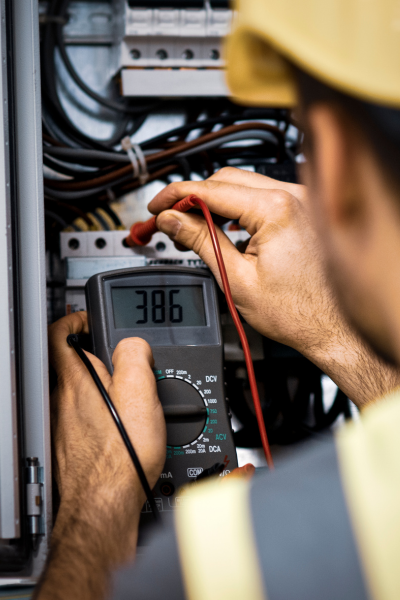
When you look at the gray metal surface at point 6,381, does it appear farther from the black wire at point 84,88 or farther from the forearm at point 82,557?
the black wire at point 84,88

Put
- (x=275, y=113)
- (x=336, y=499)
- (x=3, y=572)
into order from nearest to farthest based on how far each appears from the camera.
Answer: (x=336, y=499) < (x=3, y=572) < (x=275, y=113)

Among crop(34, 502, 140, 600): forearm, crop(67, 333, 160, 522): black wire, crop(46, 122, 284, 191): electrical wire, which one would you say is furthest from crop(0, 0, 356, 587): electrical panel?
crop(34, 502, 140, 600): forearm

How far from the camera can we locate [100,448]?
756 millimetres

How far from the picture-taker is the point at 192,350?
90cm

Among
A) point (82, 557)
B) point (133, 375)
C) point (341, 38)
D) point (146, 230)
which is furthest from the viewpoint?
point (146, 230)

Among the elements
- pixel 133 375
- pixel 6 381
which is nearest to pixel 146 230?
pixel 133 375

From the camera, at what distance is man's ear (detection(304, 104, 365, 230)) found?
1.03 ft

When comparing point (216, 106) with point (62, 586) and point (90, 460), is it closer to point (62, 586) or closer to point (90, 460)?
point (90, 460)

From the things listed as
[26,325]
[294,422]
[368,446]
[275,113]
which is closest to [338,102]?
[368,446]

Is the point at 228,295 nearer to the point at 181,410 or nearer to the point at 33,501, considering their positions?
the point at 181,410

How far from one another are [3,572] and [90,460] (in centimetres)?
17

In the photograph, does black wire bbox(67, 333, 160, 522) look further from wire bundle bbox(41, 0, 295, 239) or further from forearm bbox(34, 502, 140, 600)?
wire bundle bbox(41, 0, 295, 239)

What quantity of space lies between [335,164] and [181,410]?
59 centimetres

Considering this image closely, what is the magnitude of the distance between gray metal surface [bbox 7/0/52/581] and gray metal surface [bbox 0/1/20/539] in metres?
0.03
